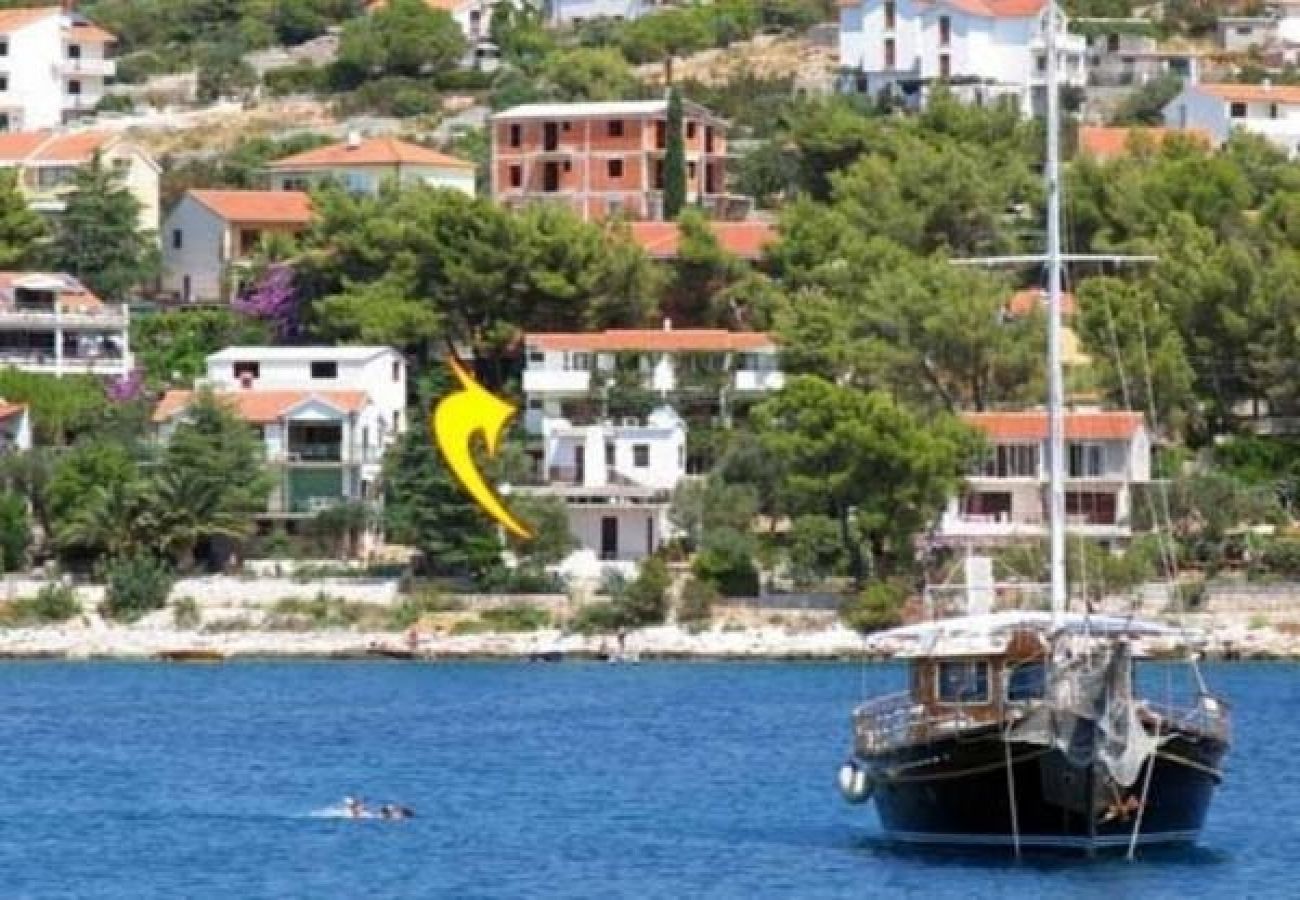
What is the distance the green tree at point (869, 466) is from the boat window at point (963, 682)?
31.5 m

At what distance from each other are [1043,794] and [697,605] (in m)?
34.5

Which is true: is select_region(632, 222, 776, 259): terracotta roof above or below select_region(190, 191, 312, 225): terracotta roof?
below

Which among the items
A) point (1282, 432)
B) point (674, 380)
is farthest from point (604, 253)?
point (1282, 432)

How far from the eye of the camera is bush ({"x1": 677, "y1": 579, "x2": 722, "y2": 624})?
286 ft

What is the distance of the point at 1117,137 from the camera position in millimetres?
116062

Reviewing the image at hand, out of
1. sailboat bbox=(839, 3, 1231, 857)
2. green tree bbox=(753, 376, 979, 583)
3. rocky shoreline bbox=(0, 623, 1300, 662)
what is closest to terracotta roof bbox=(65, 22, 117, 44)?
rocky shoreline bbox=(0, 623, 1300, 662)

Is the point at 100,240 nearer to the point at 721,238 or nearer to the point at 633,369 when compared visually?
the point at 721,238

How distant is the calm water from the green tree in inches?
150

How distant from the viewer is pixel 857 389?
9312cm

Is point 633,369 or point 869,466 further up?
point 633,369

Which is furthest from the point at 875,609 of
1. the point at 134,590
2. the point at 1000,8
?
the point at 1000,8

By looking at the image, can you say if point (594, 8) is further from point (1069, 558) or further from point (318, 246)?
point (1069, 558)

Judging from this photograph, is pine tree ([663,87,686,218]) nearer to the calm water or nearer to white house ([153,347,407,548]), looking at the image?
white house ([153,347,407,548])

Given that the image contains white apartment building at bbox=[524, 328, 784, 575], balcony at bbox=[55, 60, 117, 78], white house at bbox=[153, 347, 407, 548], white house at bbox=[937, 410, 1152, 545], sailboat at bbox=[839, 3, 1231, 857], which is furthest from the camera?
balcony at bbox=[55, 60, 117, 78]
